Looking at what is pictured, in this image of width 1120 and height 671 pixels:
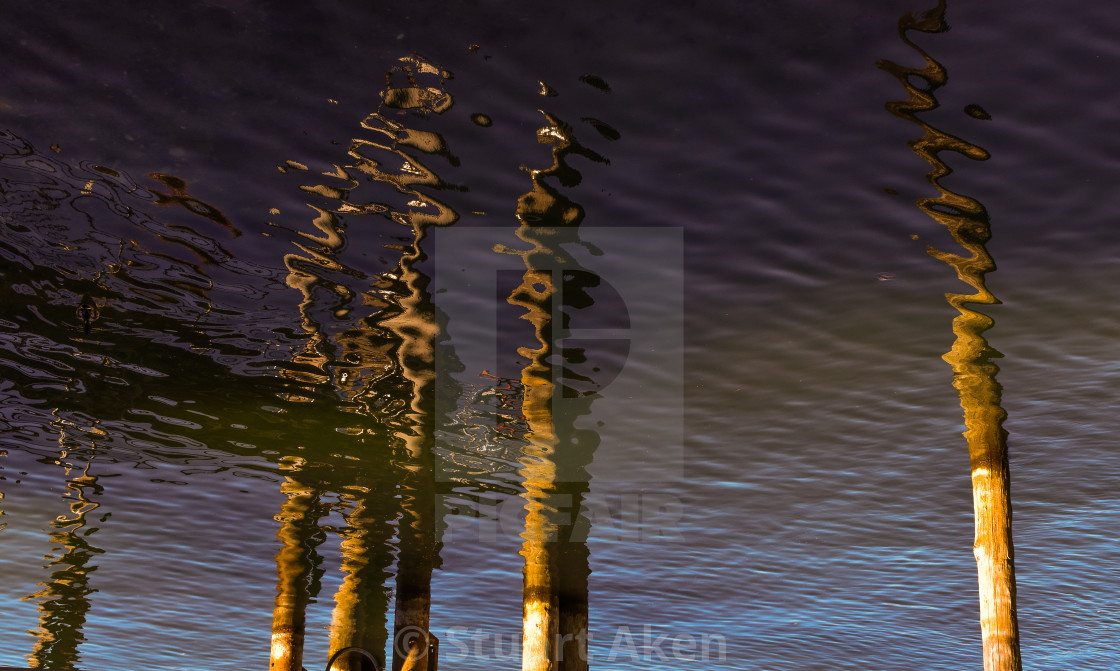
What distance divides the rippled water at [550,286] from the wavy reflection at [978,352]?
0.11m

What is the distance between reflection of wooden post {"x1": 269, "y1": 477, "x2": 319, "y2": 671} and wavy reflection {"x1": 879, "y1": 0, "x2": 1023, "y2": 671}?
9.46m

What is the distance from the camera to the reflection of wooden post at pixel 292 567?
13.1 meters

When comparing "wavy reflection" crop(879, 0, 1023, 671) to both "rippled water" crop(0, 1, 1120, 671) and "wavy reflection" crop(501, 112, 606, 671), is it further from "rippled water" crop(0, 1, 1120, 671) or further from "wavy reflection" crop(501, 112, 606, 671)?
"wavy reflection" crop(501, 112, 606, 671)

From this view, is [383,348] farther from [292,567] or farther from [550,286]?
[292,567]

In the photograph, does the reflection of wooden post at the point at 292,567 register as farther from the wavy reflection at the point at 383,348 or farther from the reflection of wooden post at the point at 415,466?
the reflection of wooden post at the point at 415,466

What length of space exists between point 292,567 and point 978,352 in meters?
13.5

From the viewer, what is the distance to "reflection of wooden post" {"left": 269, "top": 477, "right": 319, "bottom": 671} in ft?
42.9

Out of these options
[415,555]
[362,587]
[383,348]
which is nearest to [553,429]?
[383,348]

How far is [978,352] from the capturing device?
26.2 ft

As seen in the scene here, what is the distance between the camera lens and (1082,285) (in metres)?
7.01

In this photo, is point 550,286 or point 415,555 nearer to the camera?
point 550,286

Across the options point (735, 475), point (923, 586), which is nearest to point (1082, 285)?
point (735, 475)

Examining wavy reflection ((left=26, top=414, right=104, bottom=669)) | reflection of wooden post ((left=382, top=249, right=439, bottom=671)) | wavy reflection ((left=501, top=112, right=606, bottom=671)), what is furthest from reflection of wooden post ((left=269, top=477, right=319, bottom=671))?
wavy reflection ((left=501, top=112, right=606, bottom=671))

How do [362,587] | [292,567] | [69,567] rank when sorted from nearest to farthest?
1. [292,567]
2. [362,587]
3. [69,567]
